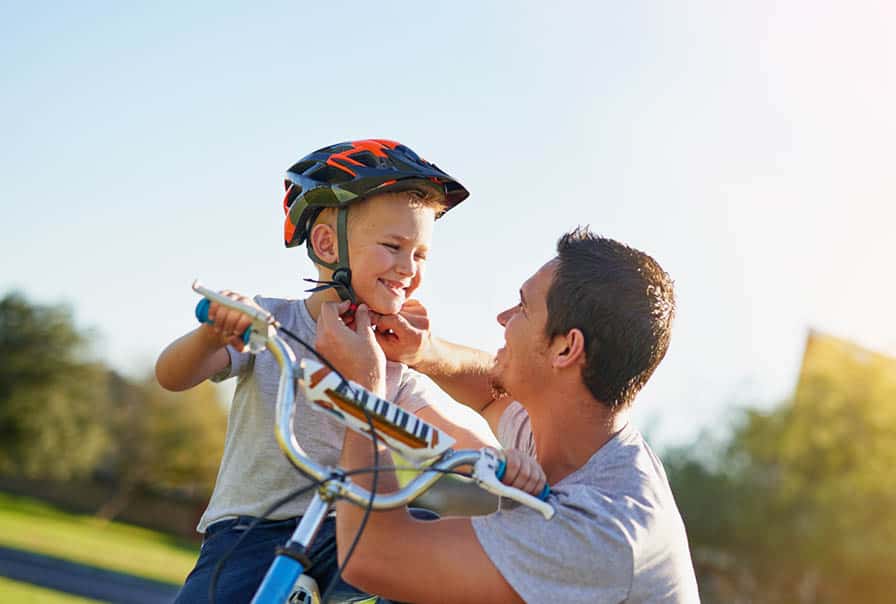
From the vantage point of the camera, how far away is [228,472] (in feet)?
13.3

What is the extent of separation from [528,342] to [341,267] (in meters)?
0.93

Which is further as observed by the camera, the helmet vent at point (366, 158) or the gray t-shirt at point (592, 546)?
the helmet vent at point (366, 158)

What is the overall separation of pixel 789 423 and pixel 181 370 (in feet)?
122

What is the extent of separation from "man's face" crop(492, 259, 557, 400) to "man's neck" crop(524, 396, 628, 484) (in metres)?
0.12

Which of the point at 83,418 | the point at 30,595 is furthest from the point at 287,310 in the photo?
the point at 83,418

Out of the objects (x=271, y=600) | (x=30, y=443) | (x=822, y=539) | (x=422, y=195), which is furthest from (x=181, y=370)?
(x=30, y=443)

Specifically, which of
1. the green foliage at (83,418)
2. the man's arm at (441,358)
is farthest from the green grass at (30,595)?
the green foliage at (83,418)

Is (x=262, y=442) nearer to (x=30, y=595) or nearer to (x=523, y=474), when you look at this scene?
(x=523, y=474)

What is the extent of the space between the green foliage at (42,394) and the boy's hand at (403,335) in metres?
57.0

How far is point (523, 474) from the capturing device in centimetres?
293

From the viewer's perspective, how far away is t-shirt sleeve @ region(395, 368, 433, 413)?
4.16 meters

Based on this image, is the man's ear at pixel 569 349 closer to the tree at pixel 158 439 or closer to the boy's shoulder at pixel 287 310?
the boy's shoulder at pixel 287 310

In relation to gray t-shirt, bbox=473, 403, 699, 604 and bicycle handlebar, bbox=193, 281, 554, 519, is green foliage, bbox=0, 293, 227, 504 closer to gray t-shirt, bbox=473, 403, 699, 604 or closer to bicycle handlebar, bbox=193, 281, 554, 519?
gray t-shirt, bbox=473, 403, 699, 604

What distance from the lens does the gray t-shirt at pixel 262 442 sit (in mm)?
3936
